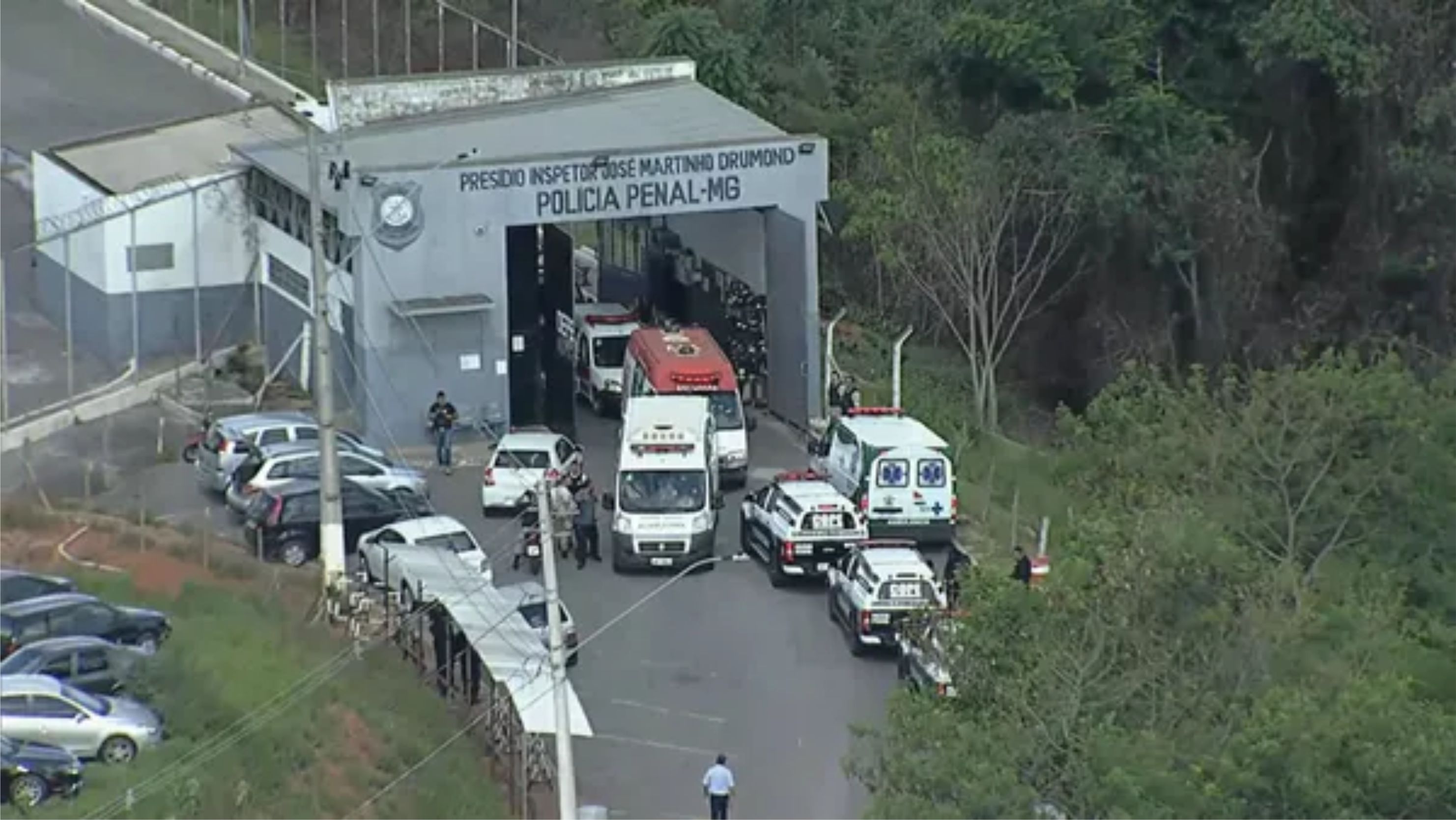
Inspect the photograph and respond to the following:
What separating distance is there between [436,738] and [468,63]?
4228 centimetres

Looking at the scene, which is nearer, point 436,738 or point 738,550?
point 436,738

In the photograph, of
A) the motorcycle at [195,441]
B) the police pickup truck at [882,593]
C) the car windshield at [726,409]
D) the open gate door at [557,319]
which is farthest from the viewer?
the open gate door at [557,319]

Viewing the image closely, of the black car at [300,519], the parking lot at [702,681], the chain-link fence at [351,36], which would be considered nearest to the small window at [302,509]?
the black car at [300,519]

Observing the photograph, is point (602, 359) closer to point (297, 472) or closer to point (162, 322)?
point (162, 322)

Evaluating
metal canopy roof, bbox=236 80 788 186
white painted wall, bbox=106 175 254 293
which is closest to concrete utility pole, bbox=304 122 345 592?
metal canopy roof, bbox=236 80 788 186

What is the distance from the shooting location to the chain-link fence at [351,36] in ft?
241

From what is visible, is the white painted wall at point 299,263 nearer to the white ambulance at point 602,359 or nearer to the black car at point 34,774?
the white ambulance at point 602,359

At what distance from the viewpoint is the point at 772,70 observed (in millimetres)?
71938

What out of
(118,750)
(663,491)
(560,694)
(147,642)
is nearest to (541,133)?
(663,491)

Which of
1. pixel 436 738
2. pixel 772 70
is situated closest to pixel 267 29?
pixel 772 70

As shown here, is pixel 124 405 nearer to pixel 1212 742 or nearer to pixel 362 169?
pixel 362 169

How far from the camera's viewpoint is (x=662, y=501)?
1651 inches

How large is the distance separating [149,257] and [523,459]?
1041 cm

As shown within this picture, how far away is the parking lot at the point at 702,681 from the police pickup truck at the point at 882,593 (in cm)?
37
